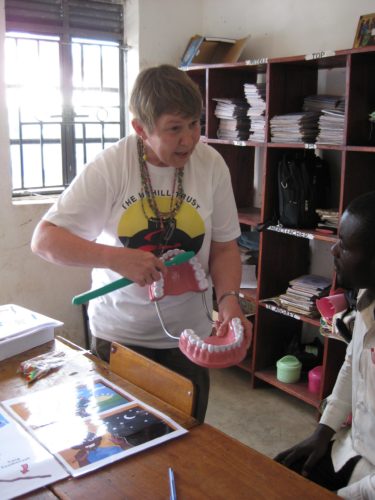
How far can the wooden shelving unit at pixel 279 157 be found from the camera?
2.59 m

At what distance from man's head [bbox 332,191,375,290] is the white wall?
69.7 inches

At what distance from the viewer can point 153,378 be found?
4.69 feet

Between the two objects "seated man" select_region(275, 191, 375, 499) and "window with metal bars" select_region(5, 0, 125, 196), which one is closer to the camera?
"seated man" select_region(275, 191, 375, 499)

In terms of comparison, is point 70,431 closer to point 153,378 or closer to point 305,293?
point 153,378

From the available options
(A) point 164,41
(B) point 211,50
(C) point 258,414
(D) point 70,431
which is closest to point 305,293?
(C) point 258,414

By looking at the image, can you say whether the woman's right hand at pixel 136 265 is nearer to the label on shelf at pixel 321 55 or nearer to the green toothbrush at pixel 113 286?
the green toothbrush at pixel 113 286

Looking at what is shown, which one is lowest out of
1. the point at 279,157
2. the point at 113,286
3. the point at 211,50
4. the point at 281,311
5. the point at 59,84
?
the point at 281,311

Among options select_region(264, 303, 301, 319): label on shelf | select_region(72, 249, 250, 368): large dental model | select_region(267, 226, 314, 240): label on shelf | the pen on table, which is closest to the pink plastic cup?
select_region(264, 303, 301, 319): label on shelf

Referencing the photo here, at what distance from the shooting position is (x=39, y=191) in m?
3.52

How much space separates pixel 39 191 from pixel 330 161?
1757 millimetres

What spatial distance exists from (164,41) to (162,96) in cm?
236

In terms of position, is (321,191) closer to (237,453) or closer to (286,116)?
(286,116)

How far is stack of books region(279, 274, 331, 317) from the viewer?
2.94m

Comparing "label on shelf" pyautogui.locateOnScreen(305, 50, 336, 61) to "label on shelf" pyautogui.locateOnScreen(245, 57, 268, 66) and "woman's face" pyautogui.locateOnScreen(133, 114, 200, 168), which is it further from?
"woman's face" pyautogui.locateOnScreen(133, 114, 200, 168)
